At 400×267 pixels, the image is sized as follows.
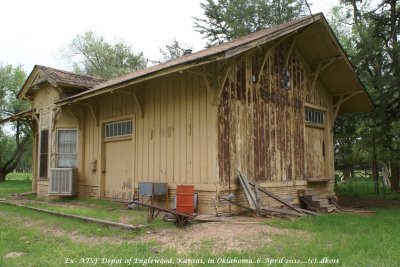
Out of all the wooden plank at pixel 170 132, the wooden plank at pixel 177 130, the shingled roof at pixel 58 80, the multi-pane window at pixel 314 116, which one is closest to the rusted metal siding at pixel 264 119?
the multi-pane window at pixel 314 116

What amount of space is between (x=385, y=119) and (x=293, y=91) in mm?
3989

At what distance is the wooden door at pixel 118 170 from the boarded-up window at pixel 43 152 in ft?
8.85

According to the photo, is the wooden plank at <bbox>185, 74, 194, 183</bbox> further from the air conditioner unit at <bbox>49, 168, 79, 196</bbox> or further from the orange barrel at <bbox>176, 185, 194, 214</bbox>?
the air conditioner unit at <bbox>49, 168, 79, 196</bbox>

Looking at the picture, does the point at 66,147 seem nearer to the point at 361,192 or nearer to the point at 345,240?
the point at 345,240

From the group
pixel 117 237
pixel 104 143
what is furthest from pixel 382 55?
pixel 117 237

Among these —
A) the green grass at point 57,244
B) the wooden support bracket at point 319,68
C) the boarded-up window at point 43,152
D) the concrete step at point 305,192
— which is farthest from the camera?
the boarded-up window at point 43,152

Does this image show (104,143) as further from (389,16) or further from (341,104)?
(389,16)

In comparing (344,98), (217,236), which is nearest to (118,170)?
(217,236)

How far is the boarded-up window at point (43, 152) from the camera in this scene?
46.1ft

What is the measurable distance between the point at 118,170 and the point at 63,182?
2.23 meters

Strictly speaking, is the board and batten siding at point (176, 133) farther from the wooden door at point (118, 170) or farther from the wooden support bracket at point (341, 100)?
the wooden support bracket at point (341, 100)

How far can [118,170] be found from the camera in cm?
1224

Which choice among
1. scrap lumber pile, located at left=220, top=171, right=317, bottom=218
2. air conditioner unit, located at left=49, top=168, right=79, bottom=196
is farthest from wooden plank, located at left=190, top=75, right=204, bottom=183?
air conditioner unit, located at left=49, top=168, right=79, bottom=196

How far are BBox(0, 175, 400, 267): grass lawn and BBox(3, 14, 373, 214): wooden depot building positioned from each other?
1.82 m
